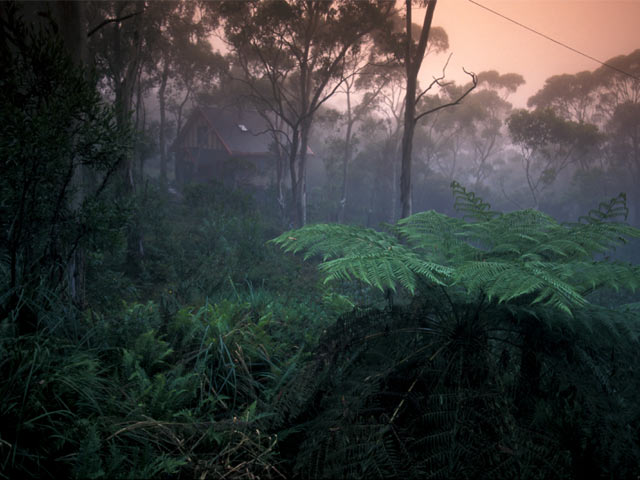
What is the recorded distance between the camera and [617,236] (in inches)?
101

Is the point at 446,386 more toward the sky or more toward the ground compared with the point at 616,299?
more toward the sky

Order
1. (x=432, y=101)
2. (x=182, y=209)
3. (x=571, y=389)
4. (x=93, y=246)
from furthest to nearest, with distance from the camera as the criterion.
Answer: (x=432, y=101) → (x=182, y=209) → (x=93, y=246) → (x=571, y=389)

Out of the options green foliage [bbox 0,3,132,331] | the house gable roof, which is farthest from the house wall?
green foliage [bbox 0,3,132,331]

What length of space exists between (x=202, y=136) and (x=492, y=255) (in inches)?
1144

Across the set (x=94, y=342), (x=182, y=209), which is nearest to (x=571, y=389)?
(x=94, y=342)

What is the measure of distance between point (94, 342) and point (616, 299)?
19.1 metres

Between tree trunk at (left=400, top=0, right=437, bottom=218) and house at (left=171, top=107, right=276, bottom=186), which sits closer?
tree trunk at (left=400, top=0, right=437, bottom=218)

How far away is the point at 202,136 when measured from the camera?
Result: 2872 centimetres

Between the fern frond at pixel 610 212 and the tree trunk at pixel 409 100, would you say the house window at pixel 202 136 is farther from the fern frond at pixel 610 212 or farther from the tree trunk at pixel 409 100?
the fern frond at pixel 610 212

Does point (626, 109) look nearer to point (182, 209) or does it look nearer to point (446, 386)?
point (182, 209)

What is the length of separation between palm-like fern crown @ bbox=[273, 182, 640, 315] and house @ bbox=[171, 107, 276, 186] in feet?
78.1

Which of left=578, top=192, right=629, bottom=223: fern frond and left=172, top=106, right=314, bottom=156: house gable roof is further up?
left=172, top=106, right=314, bottom=156: house gable roof

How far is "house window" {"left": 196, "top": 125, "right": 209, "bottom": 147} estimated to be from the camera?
28.4 metres

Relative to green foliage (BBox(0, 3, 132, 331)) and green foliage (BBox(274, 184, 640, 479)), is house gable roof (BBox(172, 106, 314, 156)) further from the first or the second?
green foliage (BBox(274, 184, 640, 479))
